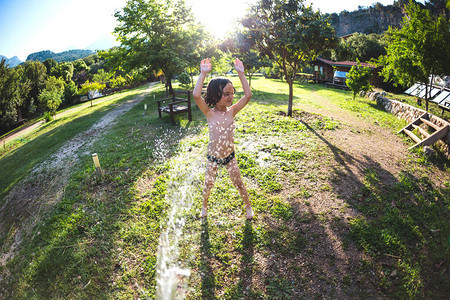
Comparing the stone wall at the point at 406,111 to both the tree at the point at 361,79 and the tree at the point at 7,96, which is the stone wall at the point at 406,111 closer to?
the tree at the point at 361,79

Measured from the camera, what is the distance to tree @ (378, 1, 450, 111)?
8.04m

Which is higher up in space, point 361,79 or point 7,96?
point 7,96

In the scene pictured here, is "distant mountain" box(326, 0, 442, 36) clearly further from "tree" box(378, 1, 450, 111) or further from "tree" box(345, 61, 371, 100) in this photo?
"tree" box(378, 1, 450, 111)

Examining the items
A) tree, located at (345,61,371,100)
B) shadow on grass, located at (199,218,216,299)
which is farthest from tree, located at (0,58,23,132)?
tree, located at (345,61,371,100)

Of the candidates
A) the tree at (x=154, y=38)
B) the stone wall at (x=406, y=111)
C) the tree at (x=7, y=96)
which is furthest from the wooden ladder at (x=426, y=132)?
the tree at (x=7, y=96)

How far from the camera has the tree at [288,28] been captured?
7512 millimetres

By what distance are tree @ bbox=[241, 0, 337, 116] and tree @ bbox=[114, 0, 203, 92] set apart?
954 cm

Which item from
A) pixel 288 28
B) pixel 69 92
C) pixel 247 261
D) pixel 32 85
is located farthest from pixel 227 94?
pixel 32 85

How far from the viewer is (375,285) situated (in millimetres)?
2746

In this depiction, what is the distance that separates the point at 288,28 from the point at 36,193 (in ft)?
31.2

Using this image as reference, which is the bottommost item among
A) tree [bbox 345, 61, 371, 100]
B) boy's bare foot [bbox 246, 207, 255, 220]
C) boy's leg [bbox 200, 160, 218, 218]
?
boy's bare foot [bbox 246, 207, 255, 220]

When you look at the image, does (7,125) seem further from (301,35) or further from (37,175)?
(301,35)

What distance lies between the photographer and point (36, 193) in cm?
594

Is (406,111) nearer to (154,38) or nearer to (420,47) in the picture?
(420,47)
